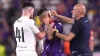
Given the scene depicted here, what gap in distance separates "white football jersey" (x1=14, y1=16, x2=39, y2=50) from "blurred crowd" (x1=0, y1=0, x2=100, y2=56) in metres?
5.31

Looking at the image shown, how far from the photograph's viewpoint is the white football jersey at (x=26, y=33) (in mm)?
11289

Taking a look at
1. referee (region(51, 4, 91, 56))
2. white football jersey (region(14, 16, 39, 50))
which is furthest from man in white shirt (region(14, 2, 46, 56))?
referee (region(51, 4, 91, 56))

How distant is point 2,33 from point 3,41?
0.35m

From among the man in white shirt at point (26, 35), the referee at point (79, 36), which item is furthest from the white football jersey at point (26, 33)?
the referee at point (79, 36)

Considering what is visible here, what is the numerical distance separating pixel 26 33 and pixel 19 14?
622 cm

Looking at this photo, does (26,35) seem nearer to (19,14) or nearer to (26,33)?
(26,33)

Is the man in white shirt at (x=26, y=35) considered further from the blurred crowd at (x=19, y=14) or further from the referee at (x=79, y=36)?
the blurred crowd at (x=19, y=14)

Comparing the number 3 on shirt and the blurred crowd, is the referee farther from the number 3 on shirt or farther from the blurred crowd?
the blurred crowd

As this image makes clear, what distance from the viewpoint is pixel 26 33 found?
37.0ft

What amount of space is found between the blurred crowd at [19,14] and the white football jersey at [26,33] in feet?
17.4

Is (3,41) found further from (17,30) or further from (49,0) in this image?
(17,30)

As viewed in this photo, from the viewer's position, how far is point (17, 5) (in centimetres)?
1802

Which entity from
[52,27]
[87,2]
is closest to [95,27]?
[87,2]

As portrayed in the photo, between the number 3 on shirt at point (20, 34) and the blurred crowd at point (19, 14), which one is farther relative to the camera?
the blurred crowd at point (19, 14)
